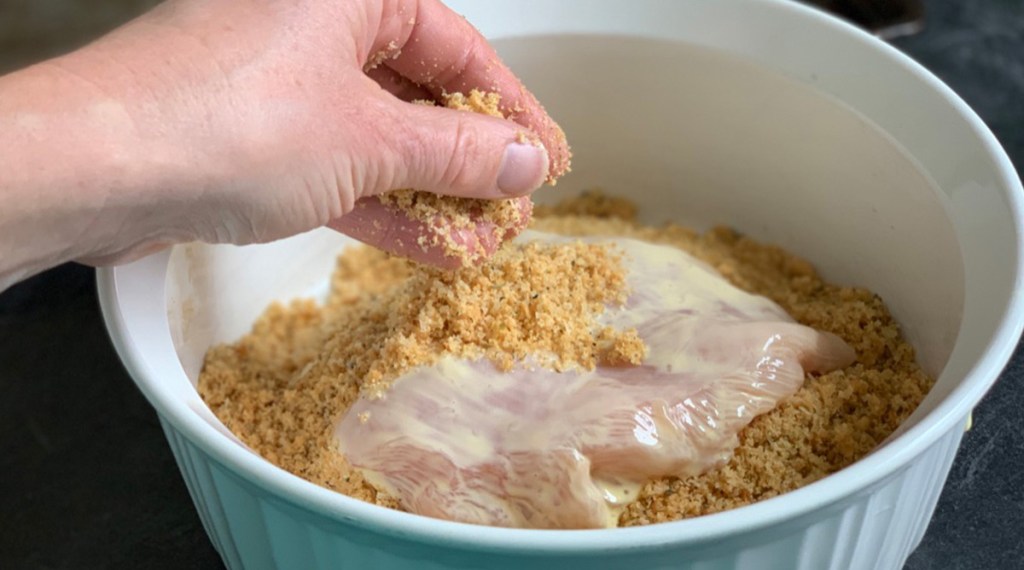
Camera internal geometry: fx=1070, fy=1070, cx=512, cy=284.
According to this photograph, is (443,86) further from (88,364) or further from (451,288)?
(88,364)

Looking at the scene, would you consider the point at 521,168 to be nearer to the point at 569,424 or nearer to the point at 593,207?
the point at 569,424

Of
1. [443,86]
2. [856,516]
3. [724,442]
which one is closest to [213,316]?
[443,86]

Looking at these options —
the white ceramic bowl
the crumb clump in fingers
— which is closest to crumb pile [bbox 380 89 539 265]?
the crumb clump in fingers

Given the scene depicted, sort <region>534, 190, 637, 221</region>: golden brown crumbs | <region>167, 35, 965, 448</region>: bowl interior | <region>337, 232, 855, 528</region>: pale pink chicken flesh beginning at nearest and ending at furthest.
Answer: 1. <region>337, 232, 855, 528</region>: pale pink chicken flesh
2. <region>167, 35, 965, 448</region>: bowl interior
3. <region>534, 190, 637, 221</region>: golden brown crumbs

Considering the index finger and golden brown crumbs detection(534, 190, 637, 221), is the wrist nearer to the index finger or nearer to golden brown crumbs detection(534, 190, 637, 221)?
the index finger

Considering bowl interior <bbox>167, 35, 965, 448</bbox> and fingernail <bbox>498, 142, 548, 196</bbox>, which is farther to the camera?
bowl interior <bbox>167, 35, 965, 448</bbox>

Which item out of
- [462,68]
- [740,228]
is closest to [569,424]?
[462,68]

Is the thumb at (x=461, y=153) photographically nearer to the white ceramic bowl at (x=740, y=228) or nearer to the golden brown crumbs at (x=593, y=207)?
the white ceramic bowl at (x=740, y=228)
